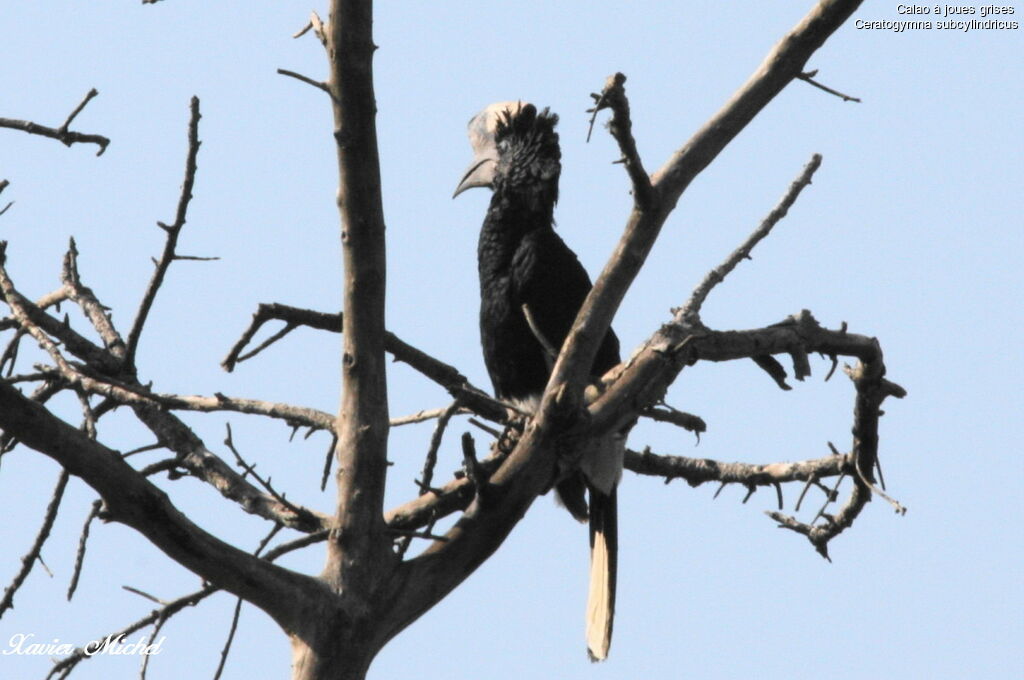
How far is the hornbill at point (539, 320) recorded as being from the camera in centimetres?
413

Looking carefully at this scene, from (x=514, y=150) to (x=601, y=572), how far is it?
62.1 inches

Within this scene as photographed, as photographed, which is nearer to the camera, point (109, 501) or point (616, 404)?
point (109, 501)

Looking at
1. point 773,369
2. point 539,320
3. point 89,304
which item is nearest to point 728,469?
point 773,369

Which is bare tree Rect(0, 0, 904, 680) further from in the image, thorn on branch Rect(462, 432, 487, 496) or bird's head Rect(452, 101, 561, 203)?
bird's head Rect(452, 101, 561, 203)

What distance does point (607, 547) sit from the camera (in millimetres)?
4164

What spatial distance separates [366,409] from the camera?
8.11ft

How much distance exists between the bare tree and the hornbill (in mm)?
1019

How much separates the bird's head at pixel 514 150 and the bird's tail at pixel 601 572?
3.64 ft

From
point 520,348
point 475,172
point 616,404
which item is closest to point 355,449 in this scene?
point 616,404

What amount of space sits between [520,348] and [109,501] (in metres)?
2.10

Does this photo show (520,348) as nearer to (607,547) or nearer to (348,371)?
(607,547)

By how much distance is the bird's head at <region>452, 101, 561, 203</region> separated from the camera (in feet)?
14.9

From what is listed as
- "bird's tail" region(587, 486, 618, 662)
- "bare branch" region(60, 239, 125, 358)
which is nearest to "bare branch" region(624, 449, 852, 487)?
"bird's tail" region(587, 486, 618, 662)

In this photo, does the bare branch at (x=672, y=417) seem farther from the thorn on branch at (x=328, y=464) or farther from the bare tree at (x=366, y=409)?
the thorn on branch at (x=328, y=464)
